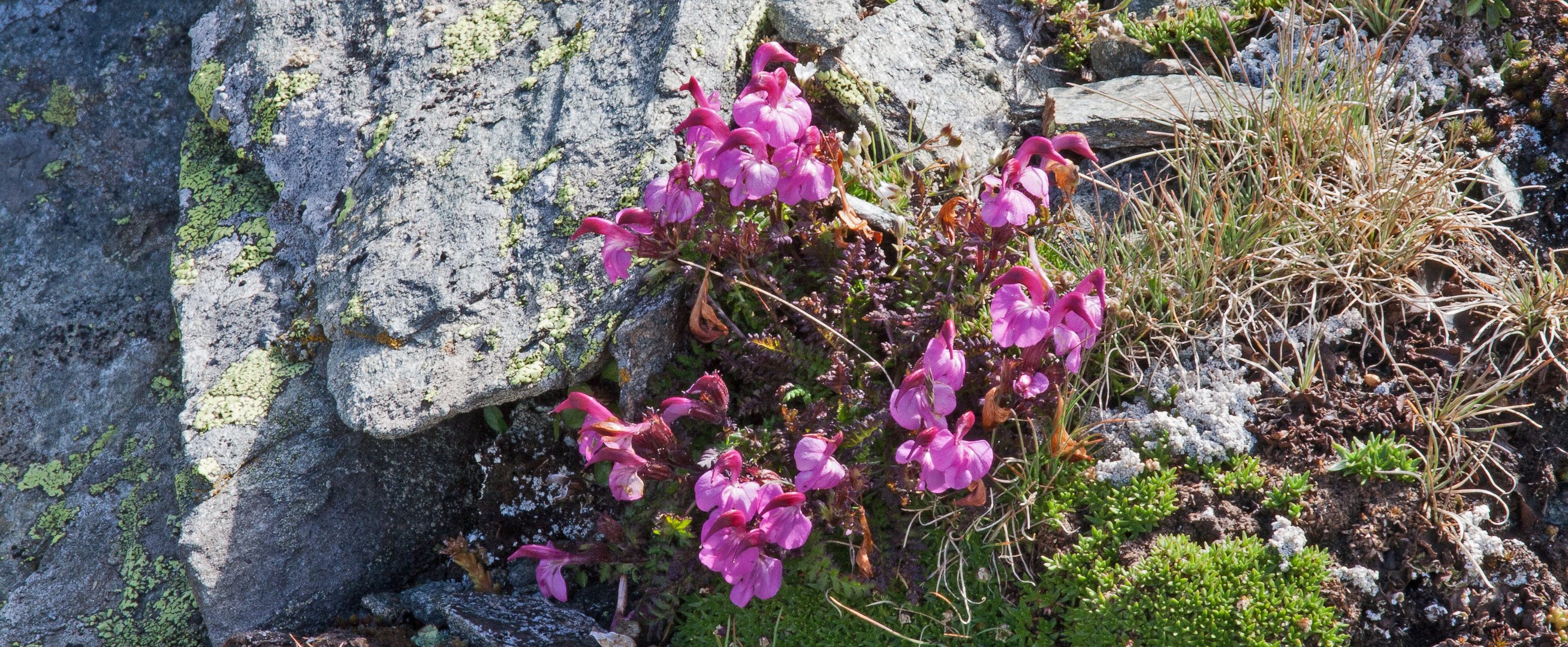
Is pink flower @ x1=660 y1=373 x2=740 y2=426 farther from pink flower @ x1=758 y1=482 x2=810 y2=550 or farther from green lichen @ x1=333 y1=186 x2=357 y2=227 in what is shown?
green lichen @ x1=333 y1=186 x2=357 y2=227

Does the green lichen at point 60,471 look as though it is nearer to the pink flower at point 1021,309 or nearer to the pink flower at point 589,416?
the pink flower at point 589,416

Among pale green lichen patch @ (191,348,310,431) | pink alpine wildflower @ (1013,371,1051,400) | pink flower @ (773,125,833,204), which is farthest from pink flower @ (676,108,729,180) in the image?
pale green lichen patch @ (191,348,310,431)

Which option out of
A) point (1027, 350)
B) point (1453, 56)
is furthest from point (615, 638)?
point (1453, 56)

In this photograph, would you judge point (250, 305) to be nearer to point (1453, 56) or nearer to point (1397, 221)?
point (1397, 221)

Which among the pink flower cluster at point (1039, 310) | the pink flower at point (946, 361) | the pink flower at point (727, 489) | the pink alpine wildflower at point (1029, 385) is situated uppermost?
the pink flower cluster at point (1039, 310)

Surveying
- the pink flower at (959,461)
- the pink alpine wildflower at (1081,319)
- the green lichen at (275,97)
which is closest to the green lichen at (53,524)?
the green lichen at (275,97)

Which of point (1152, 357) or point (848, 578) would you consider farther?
point (1152, 357)
